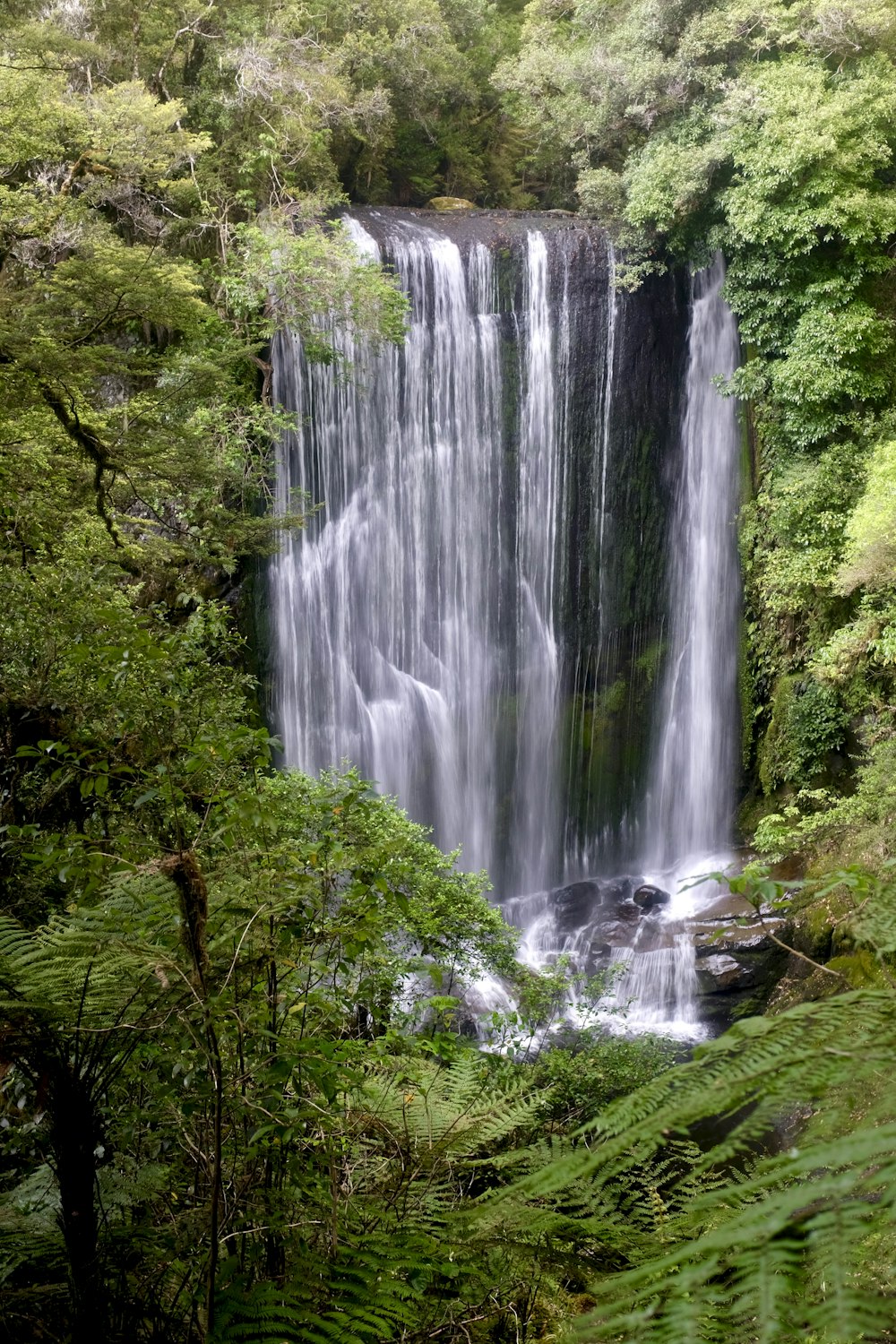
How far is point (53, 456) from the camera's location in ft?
22.1

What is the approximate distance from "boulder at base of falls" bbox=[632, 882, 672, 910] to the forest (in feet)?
6.07

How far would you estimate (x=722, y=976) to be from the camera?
10.8 metres

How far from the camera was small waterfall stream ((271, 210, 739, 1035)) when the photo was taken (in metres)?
13.4

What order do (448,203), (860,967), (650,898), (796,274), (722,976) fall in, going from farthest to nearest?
(448,203), (650,898), (796,274), (722,976), (860,967)

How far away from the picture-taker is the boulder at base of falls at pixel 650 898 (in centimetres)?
1262

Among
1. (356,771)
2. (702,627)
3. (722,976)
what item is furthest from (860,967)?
(702,627)

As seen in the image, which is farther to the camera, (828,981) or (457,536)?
(457,536)

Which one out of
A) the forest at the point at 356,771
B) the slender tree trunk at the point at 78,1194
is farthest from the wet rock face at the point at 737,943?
the slender tree trunk at the point at 78,1194

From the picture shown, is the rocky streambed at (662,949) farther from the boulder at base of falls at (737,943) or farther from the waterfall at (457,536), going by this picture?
the waterfall at (457,536)

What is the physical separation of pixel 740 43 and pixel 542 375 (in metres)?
5.08

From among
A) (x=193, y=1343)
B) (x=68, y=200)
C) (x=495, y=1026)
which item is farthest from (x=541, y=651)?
(x=193, y=1343)

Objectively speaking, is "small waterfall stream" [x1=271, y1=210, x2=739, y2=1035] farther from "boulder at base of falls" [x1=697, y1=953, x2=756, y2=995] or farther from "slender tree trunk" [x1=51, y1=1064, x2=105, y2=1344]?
"slender tree trunk" [x1=51, y1=1064, x2=105, y2=1344]

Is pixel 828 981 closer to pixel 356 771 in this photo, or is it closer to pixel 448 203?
pixel 356 771

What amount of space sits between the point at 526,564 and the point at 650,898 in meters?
5.39
